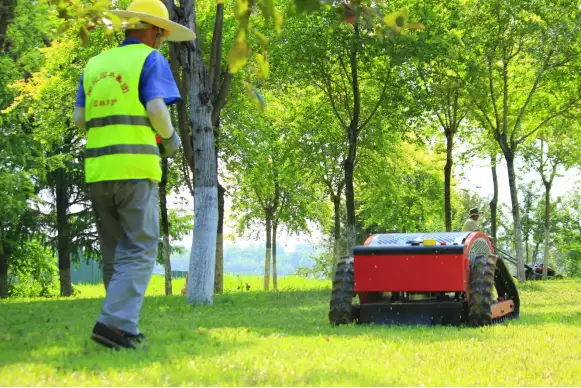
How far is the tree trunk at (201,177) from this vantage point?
14.1 m

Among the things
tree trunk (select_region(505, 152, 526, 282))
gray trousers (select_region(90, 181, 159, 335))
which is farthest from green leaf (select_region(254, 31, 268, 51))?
tree trunk (select_region(505, 152, 526, 282))

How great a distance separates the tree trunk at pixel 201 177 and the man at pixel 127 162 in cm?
828

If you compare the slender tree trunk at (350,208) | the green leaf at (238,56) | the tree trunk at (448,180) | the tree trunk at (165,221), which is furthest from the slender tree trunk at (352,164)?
the green leaf at (238,56)

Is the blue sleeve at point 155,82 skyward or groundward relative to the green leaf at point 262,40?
skyward

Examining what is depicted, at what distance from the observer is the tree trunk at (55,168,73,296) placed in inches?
1223

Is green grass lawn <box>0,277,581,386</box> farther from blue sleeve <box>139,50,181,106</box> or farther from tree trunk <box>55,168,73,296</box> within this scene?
tree trunk <box>55,168,73,296</box>

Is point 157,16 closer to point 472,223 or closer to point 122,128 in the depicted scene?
point 122,128

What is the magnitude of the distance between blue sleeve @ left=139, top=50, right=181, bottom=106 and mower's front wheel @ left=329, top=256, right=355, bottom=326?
434cm

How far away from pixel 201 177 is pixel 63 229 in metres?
18.2

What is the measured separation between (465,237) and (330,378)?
18.5 ft

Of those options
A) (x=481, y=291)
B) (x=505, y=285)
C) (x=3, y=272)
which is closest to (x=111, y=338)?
(x=481, y=291)

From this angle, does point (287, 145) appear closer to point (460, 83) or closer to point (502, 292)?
point (460, 83)

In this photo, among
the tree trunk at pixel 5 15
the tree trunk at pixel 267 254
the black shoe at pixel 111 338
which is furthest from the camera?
the tree trunk at pixel 267 254

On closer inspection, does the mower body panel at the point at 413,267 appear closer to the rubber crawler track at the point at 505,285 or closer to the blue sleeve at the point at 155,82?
the rubber crawler track at the point at 505,285
